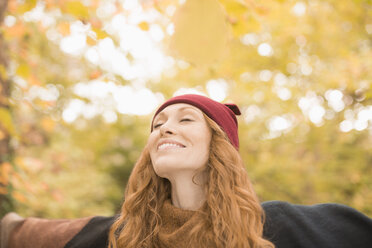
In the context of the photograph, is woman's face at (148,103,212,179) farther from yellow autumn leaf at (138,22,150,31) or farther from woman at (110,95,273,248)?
yellow autumn leaf at (138,22,150,31)

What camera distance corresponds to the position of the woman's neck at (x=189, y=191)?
1.42m

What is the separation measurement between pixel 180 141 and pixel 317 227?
76 centimetres

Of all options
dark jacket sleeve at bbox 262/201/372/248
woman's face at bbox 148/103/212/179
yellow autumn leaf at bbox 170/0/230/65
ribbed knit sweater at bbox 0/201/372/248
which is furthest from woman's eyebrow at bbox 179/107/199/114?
yellow autumn leaf at bbox 170/0/230/65

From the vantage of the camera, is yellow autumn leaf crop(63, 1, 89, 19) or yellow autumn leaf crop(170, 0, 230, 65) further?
yellow autumn leaf crop(63, 1, 89, 19)

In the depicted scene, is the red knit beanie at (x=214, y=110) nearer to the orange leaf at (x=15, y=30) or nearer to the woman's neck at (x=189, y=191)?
the woman's neck at (x=189, y=191)

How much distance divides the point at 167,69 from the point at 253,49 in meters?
1.94

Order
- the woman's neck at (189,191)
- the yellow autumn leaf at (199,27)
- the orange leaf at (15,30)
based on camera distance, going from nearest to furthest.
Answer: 1. the yellow autumn leaf at (199,27)
2. the woman's neck at (189,191)
3. the orange leaf at (15,30)

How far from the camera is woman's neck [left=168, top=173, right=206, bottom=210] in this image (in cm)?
142

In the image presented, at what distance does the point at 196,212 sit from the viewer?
4.50 feet

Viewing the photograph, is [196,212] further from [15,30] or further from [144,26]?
[15,30]

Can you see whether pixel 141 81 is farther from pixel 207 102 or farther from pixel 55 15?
pixel 207 102

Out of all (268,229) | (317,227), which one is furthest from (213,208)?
(317,227)

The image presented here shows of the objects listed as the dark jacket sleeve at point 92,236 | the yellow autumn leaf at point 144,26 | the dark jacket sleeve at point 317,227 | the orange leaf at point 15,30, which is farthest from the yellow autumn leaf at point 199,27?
the orange leaf at point 15,30

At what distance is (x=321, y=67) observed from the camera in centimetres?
417
